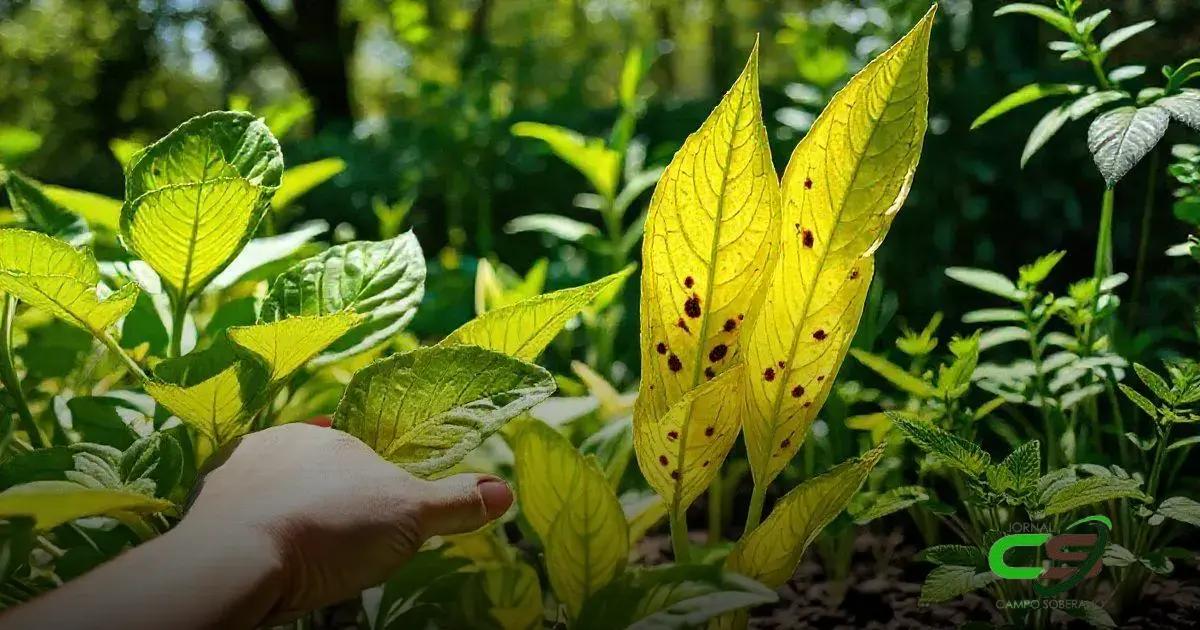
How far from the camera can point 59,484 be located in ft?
2.41

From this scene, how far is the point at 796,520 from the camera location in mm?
931

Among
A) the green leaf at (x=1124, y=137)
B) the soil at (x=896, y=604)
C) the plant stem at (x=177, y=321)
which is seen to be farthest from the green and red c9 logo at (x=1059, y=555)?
the plant stem at (x=177, y=321)

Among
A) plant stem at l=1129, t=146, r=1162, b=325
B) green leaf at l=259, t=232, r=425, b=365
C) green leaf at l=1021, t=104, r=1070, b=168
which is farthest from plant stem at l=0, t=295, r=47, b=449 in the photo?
plant stem at l=1129, t=146, r=1162, b=325

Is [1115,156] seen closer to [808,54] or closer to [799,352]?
[799,352]

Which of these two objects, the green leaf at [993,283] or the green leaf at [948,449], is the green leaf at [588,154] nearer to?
the green leaf at [993,283]

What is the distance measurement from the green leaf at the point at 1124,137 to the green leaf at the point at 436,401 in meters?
0.60

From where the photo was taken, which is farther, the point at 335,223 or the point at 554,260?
the point at 335,223

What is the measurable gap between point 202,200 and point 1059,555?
3.28ft

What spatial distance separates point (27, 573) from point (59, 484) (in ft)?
1.14

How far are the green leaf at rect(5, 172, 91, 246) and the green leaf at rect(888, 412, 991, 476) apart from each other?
40.9 inches

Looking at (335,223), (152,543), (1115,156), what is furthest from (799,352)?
(335,223)

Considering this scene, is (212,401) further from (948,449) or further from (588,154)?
(588,154)

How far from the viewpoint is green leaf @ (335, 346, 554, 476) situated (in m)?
0.85

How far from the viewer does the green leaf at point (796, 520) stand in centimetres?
92
